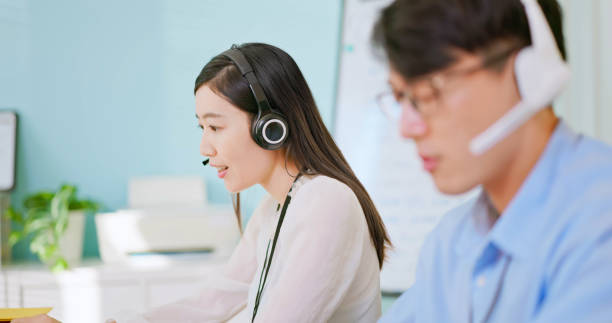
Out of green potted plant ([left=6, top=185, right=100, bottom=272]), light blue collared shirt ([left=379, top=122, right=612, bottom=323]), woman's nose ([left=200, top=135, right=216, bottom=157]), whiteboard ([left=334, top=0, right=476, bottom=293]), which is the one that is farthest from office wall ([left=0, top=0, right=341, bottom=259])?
light blue collared shirt ([left=379, top=122, right=612, bottom=323])

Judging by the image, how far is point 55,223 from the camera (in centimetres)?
227

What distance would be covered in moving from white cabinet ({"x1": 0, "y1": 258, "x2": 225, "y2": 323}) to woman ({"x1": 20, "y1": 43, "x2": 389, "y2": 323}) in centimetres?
92

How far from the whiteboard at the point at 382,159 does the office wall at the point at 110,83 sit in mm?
338

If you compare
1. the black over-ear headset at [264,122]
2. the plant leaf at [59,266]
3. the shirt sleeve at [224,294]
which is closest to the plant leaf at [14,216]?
the plant leaf at [59,266]

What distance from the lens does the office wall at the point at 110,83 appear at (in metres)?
2.50

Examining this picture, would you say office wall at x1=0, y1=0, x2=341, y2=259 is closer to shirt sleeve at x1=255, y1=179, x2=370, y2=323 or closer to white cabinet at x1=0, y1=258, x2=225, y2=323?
white cabinet at x1=0, y1=258, x2=225, y2=323

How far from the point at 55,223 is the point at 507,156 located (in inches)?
79.2

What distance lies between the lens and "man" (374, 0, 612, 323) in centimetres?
58

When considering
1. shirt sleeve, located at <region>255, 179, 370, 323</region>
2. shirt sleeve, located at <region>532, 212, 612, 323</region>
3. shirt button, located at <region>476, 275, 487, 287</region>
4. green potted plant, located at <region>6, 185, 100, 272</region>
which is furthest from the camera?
green potted plant, located at <region>6, 185, 100, 272</region>

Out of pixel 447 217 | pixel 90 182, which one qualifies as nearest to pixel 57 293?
pixel 90 182

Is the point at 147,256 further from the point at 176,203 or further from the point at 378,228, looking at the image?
the point at 378,228

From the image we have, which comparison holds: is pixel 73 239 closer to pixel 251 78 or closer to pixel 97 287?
pixel 97 287

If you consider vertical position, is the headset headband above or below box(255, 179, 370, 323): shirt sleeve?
above

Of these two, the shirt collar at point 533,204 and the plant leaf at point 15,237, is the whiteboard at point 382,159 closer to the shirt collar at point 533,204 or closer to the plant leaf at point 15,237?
the plant leaf at point 15,237
